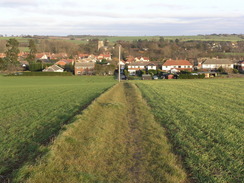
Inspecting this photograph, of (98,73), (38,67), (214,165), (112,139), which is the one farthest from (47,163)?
(38,67)

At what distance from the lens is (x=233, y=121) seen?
11.4 m

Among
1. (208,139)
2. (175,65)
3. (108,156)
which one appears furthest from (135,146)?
(175,65)

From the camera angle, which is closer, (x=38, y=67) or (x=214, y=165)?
(x=214, y=165)

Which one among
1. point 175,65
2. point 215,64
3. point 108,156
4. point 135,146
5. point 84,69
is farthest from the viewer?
point 215,64

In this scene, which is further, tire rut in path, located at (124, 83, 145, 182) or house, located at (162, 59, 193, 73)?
house, located at (162, 59, 193, 73)

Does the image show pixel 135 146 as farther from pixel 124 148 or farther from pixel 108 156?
pixel 108 156

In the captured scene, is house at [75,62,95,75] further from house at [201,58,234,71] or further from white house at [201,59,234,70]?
white house at [201,59,234,70]

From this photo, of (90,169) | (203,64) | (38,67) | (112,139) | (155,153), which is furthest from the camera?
(203,64)

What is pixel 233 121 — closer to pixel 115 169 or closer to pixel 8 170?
pixel 115 169

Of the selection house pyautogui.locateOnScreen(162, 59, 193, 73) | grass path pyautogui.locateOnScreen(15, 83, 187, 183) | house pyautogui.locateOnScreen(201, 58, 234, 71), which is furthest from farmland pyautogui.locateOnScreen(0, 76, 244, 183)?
house pyautogui.locateOnScreen(201, 58, 234, 71)

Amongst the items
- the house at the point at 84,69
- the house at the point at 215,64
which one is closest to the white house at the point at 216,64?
the house at the point at 215,64

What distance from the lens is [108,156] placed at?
7199mm

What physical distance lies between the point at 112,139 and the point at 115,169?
8.20 feet

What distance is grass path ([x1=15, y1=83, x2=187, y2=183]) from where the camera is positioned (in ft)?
19.2
